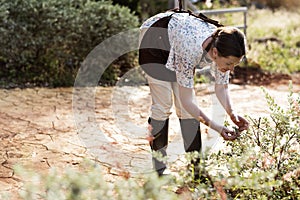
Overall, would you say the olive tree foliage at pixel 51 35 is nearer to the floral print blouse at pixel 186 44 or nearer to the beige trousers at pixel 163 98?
the beige trousers at pixel 163 98

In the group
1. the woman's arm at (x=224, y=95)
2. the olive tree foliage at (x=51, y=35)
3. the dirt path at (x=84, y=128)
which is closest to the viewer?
the woman's arm at (x=224, y=95)

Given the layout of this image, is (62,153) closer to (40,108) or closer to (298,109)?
(40,108)

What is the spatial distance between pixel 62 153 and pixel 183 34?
1.60 metres

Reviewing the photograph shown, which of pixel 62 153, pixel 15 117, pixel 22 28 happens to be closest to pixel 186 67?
pixel 62 153

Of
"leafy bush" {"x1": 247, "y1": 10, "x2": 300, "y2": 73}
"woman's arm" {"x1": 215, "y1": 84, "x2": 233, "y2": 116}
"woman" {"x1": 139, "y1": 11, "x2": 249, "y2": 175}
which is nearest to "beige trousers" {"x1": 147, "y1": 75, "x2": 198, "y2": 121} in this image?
"woman" {"x1": 139, "y1": 11, "x2": 249, "y2": 175}

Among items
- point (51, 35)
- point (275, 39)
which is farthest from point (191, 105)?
point (275, 39)

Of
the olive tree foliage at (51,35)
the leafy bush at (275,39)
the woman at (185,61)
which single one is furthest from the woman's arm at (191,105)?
the leafy bush at (275,39)

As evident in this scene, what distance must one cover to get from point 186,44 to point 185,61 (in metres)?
0.10

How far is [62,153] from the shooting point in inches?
160

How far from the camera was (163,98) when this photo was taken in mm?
3393

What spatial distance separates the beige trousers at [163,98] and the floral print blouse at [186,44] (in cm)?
29

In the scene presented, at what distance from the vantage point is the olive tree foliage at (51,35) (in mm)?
5949

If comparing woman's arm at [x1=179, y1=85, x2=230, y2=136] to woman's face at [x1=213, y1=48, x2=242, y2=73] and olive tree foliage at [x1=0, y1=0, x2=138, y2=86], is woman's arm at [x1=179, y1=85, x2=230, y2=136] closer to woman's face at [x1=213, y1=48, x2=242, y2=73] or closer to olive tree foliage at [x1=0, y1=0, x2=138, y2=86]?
woman's face at [x1=213, y1=48, x2=242, y2=73]

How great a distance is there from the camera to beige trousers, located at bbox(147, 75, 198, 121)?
336cm
